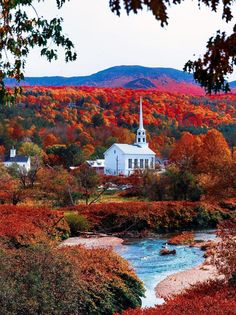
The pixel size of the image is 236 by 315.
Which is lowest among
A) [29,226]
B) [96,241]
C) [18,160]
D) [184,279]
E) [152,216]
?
[96,241]

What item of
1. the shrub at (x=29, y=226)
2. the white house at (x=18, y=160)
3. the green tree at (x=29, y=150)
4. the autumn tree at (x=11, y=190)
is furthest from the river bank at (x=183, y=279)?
the green tree at (x=29, y=150)

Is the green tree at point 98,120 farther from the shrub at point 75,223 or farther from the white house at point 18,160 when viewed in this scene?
the shrub at point 75,223

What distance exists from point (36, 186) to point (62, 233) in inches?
793

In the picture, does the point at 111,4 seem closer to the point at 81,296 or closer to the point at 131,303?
the point at 81,296

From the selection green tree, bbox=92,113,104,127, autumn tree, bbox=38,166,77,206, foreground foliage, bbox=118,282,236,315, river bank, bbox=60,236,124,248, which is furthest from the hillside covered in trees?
foreground foliage, bbox=118,282,236,315

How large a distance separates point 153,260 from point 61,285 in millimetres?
16098

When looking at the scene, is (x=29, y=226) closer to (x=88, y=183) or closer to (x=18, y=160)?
(x=88, y=183)

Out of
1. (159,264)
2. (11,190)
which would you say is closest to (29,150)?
(11,190)

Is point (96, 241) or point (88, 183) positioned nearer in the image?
point (96, 241)

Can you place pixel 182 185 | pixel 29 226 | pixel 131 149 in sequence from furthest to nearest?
pixel 131 149, pixel 182 185, pixel 29 226

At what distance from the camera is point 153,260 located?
107 ft

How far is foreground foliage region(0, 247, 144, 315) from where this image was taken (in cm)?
1600

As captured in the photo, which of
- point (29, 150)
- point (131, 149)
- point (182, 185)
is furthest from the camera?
point (29, 150)

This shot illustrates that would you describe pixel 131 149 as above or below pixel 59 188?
above
